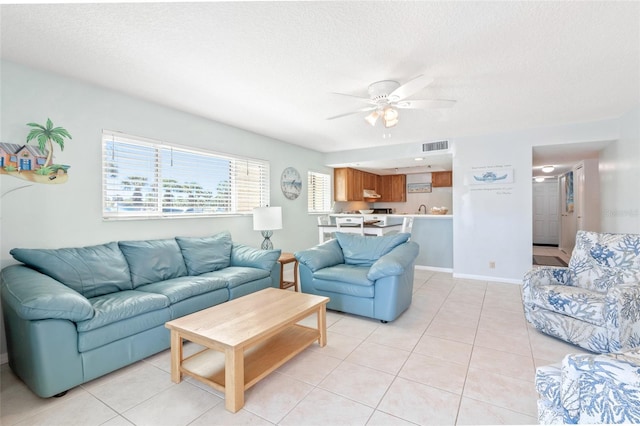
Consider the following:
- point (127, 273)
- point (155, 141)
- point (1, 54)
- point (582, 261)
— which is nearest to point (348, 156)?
point (155, 141)

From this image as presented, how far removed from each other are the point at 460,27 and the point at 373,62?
2.15 feet

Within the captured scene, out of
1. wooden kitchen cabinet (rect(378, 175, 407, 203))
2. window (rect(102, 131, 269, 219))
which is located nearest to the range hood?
wooden kitchen cabinet (rect(378, 175, 407, 203))

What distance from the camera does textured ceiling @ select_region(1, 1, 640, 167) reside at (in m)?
1.75

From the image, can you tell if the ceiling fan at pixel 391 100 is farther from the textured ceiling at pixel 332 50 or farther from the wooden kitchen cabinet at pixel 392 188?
the wooden kitchen cabinet at pixel 392 188

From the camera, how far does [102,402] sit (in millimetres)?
1819

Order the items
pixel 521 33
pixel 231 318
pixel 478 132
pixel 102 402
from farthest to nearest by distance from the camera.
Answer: pixel 478 132 < pixel 231 318 < pixel 521 33 < pixel 102 402

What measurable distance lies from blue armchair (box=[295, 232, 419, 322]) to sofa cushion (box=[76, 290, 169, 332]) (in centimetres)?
163

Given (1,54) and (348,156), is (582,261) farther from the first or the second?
(1,54)

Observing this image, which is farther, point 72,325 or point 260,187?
point 260,187

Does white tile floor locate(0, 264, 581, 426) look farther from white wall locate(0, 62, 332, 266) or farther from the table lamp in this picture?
the table lamp

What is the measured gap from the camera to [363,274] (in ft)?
10.4

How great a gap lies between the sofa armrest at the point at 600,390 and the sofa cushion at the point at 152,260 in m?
3.12

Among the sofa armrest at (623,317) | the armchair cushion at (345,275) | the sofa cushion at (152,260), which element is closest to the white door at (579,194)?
the sofa armrest at (623,317)

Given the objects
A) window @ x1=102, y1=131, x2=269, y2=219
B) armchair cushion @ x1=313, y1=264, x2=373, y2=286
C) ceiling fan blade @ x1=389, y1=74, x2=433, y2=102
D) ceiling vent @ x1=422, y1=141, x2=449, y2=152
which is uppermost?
ceiling vent @ x1=422, y1=141, x2=449, y2=152
